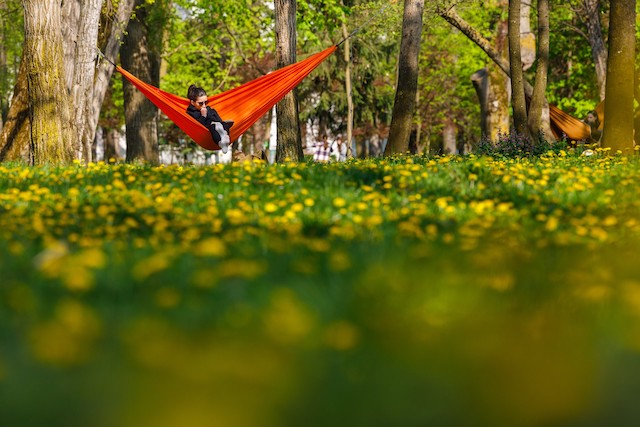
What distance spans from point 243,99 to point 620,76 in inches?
190

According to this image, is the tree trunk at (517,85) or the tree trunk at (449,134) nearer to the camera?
the tree trunk at (517,85)

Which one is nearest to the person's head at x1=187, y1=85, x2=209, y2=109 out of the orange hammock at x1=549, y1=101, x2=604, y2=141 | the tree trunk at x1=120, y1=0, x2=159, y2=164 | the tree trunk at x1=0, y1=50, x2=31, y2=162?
the tree trunk at x1=0, y1=50, x2=31, y2=162

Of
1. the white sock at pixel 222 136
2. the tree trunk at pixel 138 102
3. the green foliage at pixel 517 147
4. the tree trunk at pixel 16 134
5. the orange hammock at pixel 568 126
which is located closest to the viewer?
the white sock at pixel 222 136

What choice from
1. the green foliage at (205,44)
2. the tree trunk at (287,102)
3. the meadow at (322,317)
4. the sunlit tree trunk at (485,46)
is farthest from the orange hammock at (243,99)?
the green foliage at (205,44)

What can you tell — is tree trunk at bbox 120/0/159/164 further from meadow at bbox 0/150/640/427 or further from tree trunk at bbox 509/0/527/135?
meadow at bbox 0/150/640/427

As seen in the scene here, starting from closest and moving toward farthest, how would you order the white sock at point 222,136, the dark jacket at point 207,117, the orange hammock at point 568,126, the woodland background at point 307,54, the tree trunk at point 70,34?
the white sock at point 222,136 < the dark jacket at point 207,117 < the tree trunk at point 70,34 < the woodland background at point 307,54 < the orange hammock at point 568,126

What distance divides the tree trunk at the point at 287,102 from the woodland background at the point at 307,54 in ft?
3.89

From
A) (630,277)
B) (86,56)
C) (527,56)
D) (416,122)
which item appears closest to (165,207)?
(630,277)

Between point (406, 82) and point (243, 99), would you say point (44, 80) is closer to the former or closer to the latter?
point (243, 99)

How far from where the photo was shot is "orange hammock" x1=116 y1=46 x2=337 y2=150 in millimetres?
10586

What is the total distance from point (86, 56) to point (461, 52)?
1178 inches

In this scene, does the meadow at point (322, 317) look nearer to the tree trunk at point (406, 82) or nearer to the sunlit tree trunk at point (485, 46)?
the tree trunk at point (406, 82)

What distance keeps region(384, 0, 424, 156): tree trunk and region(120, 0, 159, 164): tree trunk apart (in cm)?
816

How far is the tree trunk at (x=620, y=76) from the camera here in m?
9.98
